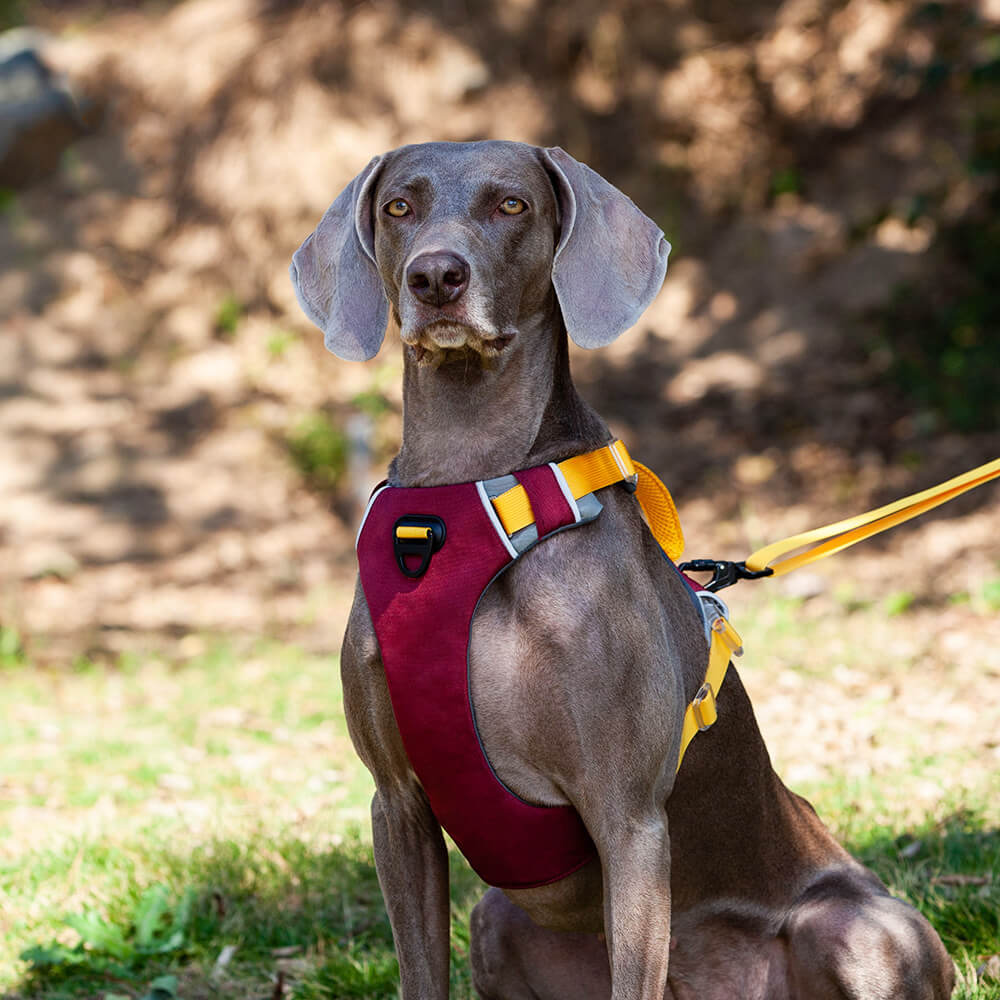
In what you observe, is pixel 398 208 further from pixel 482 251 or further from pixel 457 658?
pixel 457 658

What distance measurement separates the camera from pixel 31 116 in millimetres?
11734

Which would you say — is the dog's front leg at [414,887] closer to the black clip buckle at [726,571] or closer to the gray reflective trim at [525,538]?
the gray reflective trim at [525,538]

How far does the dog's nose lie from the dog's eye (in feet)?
0.64

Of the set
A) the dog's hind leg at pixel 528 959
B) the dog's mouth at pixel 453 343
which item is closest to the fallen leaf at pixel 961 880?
the dog's hind leg at pixel 528 959

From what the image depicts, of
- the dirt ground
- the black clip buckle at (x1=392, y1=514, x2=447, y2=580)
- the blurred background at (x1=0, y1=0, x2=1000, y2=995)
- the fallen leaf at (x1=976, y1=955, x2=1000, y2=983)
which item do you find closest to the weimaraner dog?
the black clip buckle at (x1=392, y1=514, x2=447, y2=580)

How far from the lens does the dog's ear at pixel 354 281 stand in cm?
233

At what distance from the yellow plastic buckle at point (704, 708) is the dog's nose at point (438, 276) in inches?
33.9

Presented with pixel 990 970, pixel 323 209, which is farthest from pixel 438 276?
pixel 323 209

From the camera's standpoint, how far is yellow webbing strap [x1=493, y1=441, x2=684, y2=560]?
2135 mm

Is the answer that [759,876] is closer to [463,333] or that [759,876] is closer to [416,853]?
[416,853]

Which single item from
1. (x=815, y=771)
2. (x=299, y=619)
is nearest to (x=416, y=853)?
(x=815, y=771)

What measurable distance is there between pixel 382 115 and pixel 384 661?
32.1 feet

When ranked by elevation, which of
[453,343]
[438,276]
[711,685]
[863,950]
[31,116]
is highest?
[31,116]

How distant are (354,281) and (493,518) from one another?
56 cm
